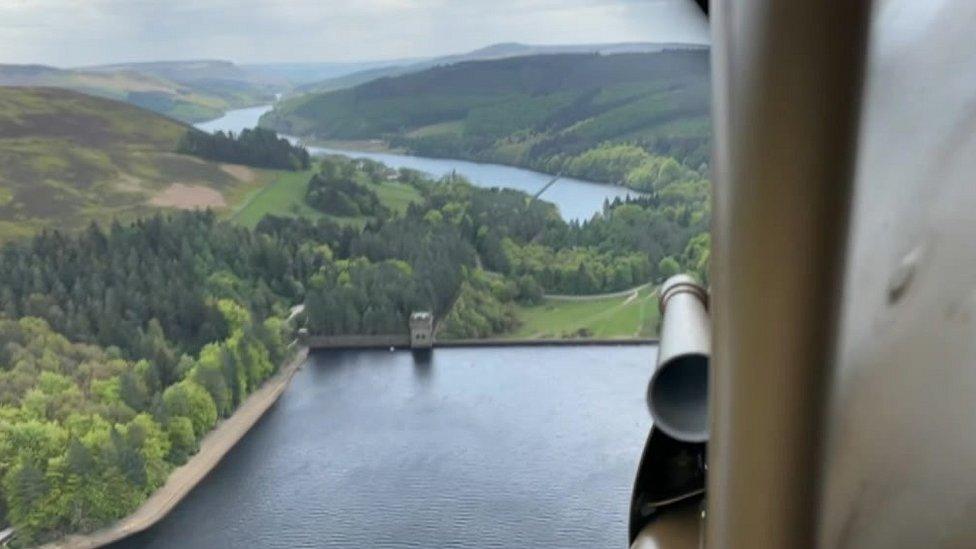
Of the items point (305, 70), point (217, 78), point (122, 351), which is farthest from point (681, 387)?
point (217, 78)

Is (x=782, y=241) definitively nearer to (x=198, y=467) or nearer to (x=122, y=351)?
(x=198, y=467)

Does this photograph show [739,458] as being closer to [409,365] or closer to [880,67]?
[880,67]

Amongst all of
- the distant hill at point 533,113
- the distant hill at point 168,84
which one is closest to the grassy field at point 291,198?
the distant hill at point 533,113

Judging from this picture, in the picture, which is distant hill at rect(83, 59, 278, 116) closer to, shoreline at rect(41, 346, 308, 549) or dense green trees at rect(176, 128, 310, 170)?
dense green trees at rect(176, 128, 310, 170)

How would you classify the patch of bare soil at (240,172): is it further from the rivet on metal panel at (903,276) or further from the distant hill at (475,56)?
the rivet on metal panel at (903,276)

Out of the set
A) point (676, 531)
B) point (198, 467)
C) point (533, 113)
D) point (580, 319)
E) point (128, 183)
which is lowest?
point (198, 467)

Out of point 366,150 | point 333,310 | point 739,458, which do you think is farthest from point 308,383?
point 739,458
